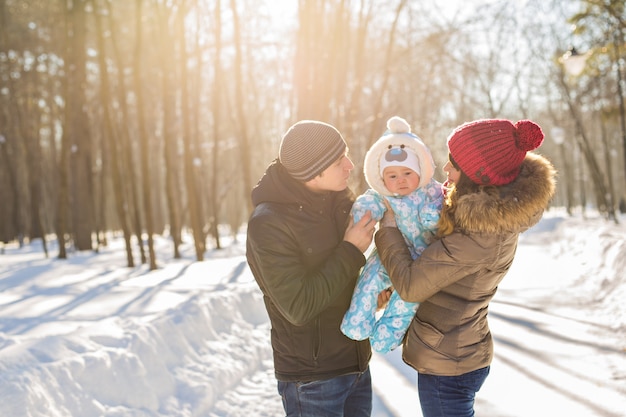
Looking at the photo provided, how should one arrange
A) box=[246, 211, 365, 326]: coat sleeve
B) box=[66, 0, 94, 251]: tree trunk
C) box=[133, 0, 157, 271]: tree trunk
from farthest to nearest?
box=[66, 0, 94, 251]: tree trunk
box=[133, 0, 157, 271]: tree trunk
box=[246, 211, 365, 326]: coat sleeve

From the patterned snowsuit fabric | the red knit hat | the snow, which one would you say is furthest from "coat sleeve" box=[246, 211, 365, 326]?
the snow

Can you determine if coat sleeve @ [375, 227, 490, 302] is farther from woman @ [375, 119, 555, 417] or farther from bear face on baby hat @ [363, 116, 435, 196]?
bear face on baby hat @ [363, 116, 435, 196]

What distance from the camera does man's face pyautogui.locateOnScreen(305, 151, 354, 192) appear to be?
8.34ft

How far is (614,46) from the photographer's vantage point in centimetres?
1516

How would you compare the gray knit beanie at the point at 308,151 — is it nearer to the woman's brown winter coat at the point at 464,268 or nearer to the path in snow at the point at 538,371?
the woman's brown winter coat at the point at 464,268

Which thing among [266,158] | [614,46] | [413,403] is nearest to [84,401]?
[413,403]

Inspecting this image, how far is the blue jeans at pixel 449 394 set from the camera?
2.54 metres

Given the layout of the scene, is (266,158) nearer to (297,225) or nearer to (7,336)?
(7,336)

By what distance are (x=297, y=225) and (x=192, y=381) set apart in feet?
11.2

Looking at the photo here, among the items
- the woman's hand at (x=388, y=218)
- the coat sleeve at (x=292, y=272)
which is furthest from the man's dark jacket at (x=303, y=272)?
the woman's hand at (x=388, y=218)

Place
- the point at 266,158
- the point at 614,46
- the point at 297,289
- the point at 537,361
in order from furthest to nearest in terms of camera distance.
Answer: the point at 266,158, the point at 614,46, the point at 537,361, the point at 297,289

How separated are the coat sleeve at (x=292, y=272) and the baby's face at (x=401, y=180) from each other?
37 centimetres

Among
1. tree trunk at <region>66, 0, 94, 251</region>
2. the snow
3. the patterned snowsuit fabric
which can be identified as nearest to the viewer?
the patterned snowsuit fabric

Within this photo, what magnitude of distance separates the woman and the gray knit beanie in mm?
432
